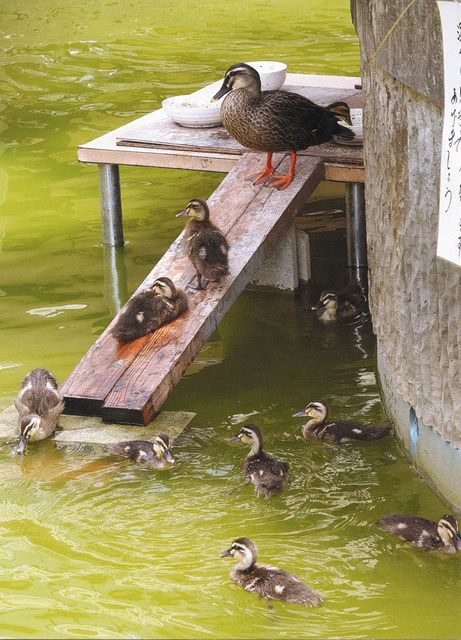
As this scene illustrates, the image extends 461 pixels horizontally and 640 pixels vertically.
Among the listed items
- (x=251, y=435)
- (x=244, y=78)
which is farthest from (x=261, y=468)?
(x=244, y=78)

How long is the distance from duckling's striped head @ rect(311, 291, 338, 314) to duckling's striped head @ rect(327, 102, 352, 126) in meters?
1.10

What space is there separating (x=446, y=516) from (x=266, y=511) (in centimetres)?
80

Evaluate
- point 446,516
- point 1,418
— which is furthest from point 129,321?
point 446,516

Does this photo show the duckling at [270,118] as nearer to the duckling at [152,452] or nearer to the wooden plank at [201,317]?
the wooden plank at [201,317]

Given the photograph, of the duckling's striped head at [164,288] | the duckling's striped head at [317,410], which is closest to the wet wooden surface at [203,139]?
the duckling's striped head at [164,288]

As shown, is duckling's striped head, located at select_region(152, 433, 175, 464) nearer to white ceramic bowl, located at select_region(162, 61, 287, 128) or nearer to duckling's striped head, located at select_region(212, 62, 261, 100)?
duckling's striped head, located at select_region(212, 62, 261, 100)

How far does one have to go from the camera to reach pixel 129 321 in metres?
6.21

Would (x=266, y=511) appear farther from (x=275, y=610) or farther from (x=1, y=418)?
(x=1, y=418)

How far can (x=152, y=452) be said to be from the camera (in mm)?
5562

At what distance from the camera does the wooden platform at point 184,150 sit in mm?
7441

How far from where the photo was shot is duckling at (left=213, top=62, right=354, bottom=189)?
700cm

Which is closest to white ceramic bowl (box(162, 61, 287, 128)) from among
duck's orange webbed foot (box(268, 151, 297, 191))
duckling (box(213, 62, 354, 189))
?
duckling (box(213, 62, 354, 189))

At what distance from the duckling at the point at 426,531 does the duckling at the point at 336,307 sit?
7.91ft

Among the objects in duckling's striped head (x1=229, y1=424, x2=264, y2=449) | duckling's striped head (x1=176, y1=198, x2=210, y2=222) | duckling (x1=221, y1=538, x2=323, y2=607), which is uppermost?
duckling's striped head (x1=176, y1=198, x2=210, y2=222)
